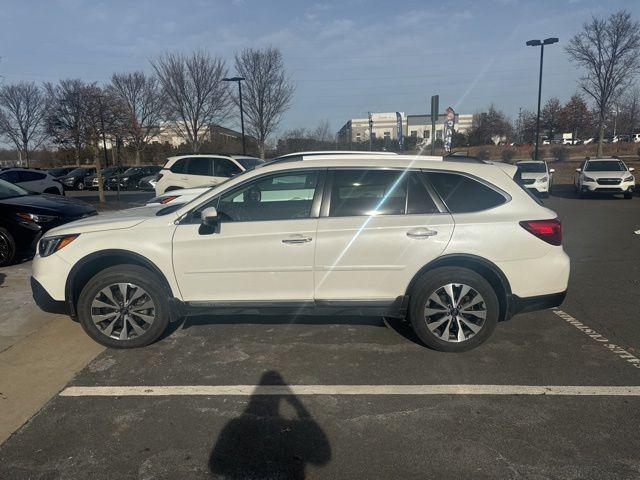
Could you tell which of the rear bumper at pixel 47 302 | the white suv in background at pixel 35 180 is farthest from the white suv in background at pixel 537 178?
the white suv in background at pixel 35 180

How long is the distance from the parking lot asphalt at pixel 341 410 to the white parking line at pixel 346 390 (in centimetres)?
2

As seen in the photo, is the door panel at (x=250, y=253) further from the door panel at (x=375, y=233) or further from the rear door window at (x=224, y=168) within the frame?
the rear door window at (x=224, y=168)

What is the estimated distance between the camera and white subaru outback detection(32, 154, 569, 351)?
391 cm

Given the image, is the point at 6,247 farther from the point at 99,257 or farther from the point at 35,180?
the point at 35,180

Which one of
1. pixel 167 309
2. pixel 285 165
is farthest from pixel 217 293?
pixel 285 165

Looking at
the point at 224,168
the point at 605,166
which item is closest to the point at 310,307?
the point at 224,168

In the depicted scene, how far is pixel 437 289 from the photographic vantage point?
392 centimetres

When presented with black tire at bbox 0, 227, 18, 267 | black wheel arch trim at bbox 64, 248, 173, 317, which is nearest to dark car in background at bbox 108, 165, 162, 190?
black tire at bbox 0, 227, 18, 267

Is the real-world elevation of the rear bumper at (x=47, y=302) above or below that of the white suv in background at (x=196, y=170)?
below

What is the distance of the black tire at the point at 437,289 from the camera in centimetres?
390

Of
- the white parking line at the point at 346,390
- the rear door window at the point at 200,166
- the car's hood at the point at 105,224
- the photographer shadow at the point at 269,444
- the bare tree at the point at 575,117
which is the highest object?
the bare tree at the point at 575,117

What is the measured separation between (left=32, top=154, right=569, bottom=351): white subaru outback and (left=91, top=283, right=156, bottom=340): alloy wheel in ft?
0.03

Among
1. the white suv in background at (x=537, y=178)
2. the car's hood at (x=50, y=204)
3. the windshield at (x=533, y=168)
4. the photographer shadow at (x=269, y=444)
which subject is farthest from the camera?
the windshield at (x=533, y=168)

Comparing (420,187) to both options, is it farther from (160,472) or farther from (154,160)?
(154,160)
